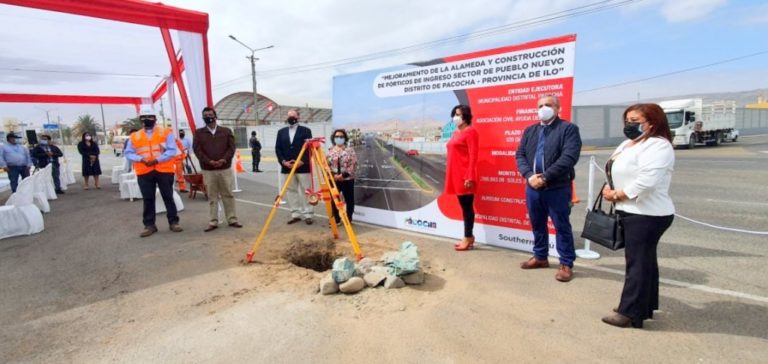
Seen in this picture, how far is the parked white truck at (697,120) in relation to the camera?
69.7 feet

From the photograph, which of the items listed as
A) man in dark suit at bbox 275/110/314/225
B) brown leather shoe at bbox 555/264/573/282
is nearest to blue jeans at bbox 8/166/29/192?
man in dark suit at bbox 275/110/314/225

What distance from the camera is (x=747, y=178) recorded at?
10.3 meters

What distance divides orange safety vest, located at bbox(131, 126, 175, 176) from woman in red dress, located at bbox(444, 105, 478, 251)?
4.18 m

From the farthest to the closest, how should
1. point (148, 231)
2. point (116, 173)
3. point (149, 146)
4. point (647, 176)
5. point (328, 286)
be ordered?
1. point (116, 173)
2. point (148, 231)
3. point (149, 146)
4. point (328, 286)
5. point (647, 176)

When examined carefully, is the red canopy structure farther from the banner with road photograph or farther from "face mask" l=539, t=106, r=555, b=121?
"face mask" l=539, t=106, r=555, b=121

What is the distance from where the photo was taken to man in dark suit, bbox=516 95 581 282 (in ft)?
11.4

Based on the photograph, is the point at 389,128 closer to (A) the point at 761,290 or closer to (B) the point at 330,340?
(B) the point at 330,340

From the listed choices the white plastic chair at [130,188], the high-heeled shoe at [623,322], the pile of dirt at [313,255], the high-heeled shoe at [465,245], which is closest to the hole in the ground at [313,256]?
the pile of dirt at [313,255]

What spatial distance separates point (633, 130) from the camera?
273 centimetres

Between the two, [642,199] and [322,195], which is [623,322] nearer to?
[642,199]

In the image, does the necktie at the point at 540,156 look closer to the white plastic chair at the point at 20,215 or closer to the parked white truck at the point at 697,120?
the white plastic chair at the point at 20,215

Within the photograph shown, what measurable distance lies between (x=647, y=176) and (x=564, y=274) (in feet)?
4.77

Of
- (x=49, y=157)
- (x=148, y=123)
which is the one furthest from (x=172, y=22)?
(x=49, y=157)

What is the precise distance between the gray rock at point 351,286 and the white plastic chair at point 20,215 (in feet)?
19.1
